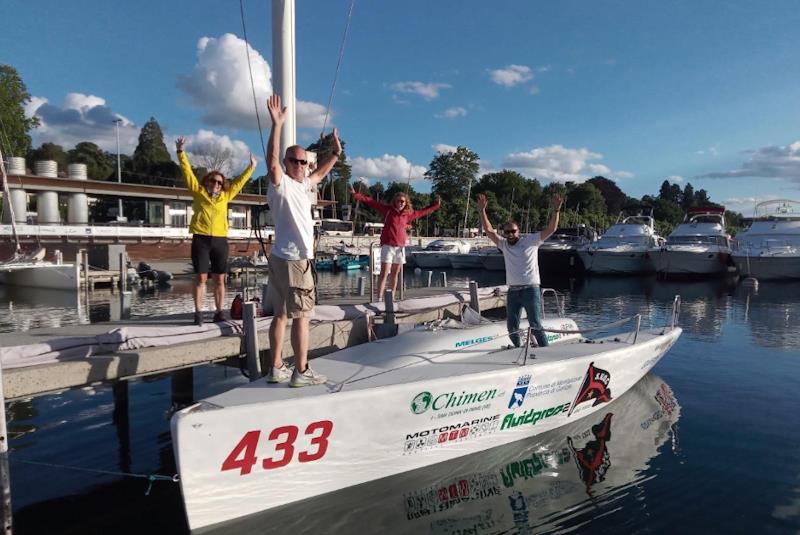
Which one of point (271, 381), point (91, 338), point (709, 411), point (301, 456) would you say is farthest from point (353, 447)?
point (709, 411)

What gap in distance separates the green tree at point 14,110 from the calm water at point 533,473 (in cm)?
5422

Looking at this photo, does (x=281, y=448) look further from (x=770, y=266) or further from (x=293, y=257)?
(x=770, y=266)

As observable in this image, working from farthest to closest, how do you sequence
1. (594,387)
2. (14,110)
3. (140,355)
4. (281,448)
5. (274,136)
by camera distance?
(14,110) < (594,387) < (140,355) < (281,448) < (274,136)

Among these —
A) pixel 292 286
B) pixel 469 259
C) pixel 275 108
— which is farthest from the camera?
pixel 469 259

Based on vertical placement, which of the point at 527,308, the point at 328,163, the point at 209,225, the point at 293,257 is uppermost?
the point at 328,163

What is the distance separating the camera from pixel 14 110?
5175 centimetres

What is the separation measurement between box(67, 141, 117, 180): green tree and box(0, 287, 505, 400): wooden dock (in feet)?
227

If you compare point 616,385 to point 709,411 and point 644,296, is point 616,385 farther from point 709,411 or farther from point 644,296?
point 644,296

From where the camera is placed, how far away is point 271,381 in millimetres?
4883

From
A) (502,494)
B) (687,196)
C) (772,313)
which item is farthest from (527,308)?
(687,196)

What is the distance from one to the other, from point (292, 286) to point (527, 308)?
3546 millimetres

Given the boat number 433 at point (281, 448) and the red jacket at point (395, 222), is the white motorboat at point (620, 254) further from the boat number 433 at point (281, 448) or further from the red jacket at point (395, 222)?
the boat number 433 at point (281, 448)

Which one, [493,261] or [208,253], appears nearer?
[208,253]

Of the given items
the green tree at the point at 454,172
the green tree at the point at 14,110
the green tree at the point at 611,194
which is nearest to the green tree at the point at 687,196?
the green tree at the point at 611,194
